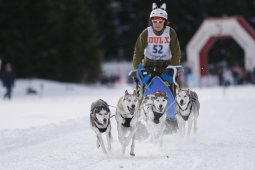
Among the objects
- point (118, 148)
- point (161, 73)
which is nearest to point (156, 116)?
point (118, 148)

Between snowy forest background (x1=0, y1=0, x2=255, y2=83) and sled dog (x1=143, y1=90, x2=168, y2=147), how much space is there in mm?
30026

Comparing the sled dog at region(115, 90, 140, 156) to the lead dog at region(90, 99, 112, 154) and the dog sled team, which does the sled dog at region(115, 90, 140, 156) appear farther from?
the dog sled team

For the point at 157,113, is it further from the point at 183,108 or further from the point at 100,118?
the point at 100,118

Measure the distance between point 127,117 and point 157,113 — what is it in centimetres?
101

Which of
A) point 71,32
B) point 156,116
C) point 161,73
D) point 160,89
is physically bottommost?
point 156,116

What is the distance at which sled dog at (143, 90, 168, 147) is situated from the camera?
952 centimetres

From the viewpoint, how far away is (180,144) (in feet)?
31.9

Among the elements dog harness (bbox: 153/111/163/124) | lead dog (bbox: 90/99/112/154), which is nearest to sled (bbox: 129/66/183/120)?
dog harness (bbox: 153/111/163/124)

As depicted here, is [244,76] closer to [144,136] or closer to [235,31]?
[235,31]

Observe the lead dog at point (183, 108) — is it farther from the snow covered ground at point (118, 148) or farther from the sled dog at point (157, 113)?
the sled dog at point (157, 113)

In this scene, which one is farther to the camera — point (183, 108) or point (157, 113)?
point (183, 108)

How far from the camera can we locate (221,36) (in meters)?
40.2

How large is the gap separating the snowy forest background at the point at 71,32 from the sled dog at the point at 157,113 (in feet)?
Result: 98.5

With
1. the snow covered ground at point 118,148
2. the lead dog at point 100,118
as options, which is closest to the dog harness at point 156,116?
the snow covered ground at point 118,148
